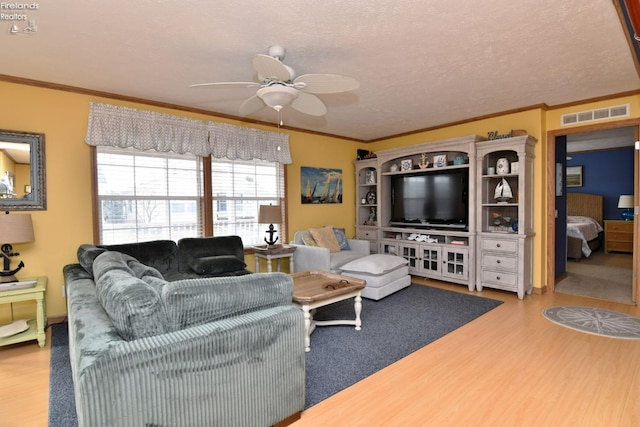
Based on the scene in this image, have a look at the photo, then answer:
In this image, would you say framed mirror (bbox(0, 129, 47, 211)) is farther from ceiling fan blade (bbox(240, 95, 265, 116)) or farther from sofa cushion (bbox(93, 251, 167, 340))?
sofa cushion (bbox(93, 251, 167, 340))

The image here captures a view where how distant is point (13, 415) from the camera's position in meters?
1.95

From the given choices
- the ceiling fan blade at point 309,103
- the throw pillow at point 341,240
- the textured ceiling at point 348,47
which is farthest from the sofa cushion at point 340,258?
the ceiling fan blade at point 309,103

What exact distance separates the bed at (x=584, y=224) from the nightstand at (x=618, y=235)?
0.49 feet

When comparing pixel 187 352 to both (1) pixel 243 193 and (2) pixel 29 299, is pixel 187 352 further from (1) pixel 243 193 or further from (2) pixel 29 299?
(1) pixel 243 193

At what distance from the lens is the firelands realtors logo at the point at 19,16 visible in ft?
6.68

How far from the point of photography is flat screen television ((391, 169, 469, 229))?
479 centimetres

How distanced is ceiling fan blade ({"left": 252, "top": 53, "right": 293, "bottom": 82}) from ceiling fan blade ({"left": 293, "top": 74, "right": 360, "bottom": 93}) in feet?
0.39

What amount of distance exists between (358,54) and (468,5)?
91cm

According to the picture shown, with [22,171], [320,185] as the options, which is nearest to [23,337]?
[22,171]

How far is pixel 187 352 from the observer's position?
146cm

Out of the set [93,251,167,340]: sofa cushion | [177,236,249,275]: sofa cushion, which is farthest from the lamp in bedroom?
[93,251,167,340]: sofa cushion

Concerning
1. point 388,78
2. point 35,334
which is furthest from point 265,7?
point 35,334

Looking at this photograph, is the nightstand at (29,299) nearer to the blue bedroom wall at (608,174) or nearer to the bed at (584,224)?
the bed at (584,224)

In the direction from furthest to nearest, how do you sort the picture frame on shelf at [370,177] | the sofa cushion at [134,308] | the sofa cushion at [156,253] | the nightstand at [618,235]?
the nightstand at [618,235] → the picture frame on shelf at [370,177] → the sofa cushion at [156,253] → the sofa cushion at [134,308]
